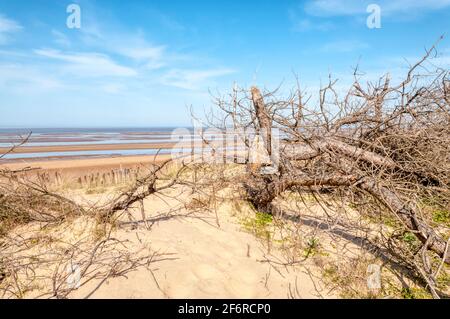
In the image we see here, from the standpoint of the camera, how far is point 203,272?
2629 mm

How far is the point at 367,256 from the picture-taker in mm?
3082

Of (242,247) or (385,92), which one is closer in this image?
(242,247)

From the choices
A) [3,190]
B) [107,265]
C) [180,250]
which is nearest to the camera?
[107,265]

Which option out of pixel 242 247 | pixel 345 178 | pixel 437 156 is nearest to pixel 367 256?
pixel 345 178

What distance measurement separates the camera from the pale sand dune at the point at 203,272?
7.70 ft

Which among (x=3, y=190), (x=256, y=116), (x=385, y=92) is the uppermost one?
(x=385, y=92)

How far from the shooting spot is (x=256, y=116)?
13.1ft

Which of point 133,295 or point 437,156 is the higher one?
point 437,156

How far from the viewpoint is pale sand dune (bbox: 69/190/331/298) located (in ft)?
7.70

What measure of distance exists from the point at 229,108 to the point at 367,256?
260 cm
